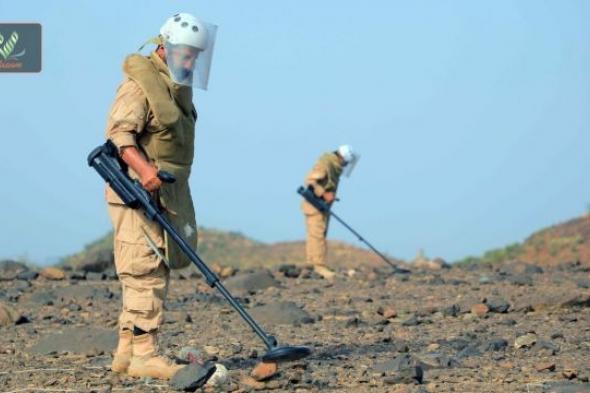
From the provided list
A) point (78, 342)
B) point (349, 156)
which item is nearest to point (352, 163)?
point (349, 156)

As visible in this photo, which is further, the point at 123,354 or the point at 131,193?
the point at 123,354

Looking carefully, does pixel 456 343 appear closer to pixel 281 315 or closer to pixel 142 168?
pixel 281 315

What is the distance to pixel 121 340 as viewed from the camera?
8109mm

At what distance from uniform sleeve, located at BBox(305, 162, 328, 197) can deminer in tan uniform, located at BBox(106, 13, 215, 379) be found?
12720 millimetres

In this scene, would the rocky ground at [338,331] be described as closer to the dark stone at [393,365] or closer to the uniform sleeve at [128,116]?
the dark stone at [393,365]

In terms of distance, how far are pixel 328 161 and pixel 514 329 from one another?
31.3 feet

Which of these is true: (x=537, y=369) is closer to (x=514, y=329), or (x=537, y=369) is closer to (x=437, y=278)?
(x=514, y=329)

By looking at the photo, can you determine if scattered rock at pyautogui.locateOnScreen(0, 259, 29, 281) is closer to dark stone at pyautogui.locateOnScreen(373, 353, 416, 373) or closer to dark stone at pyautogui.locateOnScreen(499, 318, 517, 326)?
dark stone at pyautogui.locateOnScreen(499, 318, 517, 326)

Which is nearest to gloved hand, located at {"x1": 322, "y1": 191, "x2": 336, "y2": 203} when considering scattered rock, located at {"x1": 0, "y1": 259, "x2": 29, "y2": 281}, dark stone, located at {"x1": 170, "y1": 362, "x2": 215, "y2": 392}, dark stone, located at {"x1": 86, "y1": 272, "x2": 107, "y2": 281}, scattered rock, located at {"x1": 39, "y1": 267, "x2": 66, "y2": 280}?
dark stone, located at {"x1": 86, "y1": 272, "x2": 107, "y2": 281}

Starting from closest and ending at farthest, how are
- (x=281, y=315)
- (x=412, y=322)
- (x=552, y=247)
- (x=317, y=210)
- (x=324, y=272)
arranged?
1. (x=412, y=322)
2. (x=281, y=315)
3. (x=324, y=272)
4. (x=317, y=210)
5. (x=552, y=247)

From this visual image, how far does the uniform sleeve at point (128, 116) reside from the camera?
7742 millimetres

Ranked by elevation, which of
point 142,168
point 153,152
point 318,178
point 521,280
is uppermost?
point 318,178

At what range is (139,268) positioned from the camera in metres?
7.78

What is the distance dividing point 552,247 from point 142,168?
25.3m
